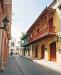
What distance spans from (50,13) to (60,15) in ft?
6.69

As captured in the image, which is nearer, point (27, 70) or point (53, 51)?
point (27, 70)

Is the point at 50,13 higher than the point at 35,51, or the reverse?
the point at 50,13

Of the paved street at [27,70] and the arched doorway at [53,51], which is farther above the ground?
the arched doorway at [53,51]

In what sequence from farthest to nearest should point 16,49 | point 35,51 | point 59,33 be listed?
point 16,49 → point 35,51 → point 59,33

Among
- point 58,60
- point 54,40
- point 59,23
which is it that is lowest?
point 58,60

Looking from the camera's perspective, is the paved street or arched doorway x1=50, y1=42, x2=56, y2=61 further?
arched doorway x1=50, y1=42, x2=56, y2=61

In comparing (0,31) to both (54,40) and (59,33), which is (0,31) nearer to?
(59,33)

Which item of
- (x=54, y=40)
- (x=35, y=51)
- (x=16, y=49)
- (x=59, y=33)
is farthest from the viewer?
(x=16, y=49)

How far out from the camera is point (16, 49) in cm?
13800

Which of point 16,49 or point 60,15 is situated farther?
point 16,49

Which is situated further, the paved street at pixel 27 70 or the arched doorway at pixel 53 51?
the arched doorway at pixel 53 51

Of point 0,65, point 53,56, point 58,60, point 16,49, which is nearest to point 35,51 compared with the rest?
point 53,56

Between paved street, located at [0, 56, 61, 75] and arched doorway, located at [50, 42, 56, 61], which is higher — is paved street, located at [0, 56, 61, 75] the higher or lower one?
the lower one

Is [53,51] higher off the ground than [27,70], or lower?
higher
